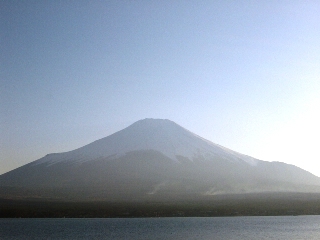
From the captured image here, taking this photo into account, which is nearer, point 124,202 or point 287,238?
point 287,238

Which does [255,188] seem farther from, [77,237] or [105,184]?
[77,237]

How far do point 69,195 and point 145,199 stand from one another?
3097cm

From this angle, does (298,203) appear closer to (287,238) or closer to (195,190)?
(195,190)

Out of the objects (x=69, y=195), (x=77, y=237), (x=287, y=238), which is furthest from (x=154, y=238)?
(x=69, y=195)

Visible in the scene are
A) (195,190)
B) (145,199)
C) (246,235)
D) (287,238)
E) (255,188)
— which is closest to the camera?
(287,238)

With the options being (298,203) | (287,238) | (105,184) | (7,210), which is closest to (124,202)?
(105,184)

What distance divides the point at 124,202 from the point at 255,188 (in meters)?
59.3

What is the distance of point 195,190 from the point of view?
612 ft

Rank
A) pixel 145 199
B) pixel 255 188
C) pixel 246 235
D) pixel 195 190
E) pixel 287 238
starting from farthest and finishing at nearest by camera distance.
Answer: pixel 255 188 < pixel 195 190 < pixel 145 199 < pixel 246 235 < pixel 287 238

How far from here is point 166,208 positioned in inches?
7431

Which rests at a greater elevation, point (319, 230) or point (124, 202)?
point (124, 202)

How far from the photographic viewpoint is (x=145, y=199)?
172625mm

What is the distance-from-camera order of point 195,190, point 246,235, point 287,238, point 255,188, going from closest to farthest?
1. point 287,238
2. point 246,235
3. point 195,190
4. point 255,188

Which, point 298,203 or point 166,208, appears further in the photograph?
point 166,208
